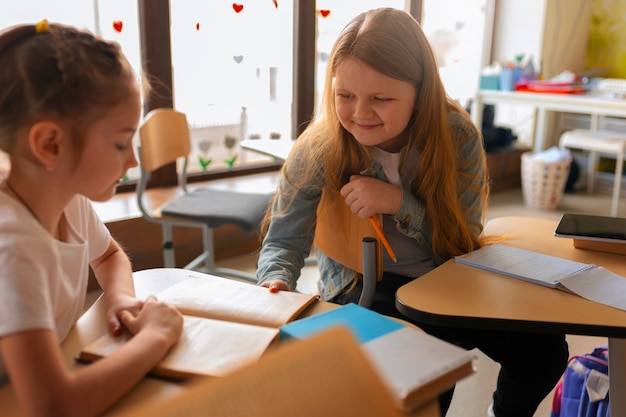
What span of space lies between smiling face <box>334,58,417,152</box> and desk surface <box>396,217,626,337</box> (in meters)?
0.32

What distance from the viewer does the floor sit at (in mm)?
1825

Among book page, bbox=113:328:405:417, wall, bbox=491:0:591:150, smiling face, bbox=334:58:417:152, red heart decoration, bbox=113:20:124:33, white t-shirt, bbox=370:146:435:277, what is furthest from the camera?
wall, bbox=491:0:591:150

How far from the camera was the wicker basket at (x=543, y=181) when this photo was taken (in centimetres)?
387

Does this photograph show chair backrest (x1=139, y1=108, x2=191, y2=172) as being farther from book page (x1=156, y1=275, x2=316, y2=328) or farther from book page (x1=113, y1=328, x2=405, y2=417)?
book page (x1=113, y1=328, x2=405, y2=417)

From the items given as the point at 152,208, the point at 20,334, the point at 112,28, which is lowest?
the point at 152,208

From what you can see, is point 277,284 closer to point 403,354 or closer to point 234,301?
point 234,301

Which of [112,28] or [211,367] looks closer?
[211,367]

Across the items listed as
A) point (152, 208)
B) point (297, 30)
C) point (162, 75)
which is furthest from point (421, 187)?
point (297, 30)

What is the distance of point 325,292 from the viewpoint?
1465 millimetres

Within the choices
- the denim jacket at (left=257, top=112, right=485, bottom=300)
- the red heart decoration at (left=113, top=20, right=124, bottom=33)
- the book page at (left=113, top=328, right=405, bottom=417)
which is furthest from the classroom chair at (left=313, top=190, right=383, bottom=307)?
the red heart decoration at (left=113, top=20, right=124, bottom=33)

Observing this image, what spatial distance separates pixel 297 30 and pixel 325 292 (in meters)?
2.44

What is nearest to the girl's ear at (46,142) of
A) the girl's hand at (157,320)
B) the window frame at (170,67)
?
the girl's hand at (157,320)

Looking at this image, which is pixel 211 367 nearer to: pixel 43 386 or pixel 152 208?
pixel 43 386

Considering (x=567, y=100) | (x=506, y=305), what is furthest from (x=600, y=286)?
(x=567, y=100)
